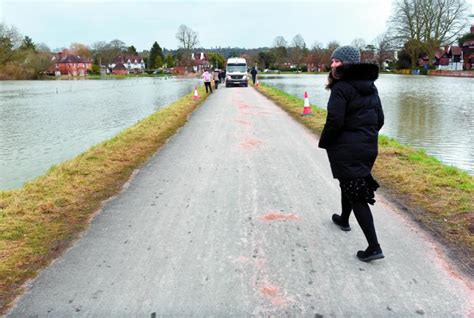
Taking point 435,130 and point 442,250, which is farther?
point 435,130

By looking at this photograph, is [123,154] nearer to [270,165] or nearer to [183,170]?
[183,170]

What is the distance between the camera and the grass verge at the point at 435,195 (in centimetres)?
440

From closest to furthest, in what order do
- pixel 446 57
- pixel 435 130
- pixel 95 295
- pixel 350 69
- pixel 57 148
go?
pixel 95 295 < pixel 350 69 < pixel 57 148 < pixel 435 130 < pixel 446 57

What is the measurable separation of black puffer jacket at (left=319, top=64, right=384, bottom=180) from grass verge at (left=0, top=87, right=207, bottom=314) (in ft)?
9.37

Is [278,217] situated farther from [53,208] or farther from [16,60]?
[16,60]

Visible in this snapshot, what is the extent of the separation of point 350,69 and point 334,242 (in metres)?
1.74

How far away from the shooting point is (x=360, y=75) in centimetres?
385

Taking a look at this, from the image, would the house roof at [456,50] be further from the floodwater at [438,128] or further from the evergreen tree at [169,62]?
the evergreen tree at [169,62]

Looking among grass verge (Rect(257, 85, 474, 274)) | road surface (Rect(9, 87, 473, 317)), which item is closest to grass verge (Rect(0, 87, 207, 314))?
road surface (Rect(9, 87, 473, 317))

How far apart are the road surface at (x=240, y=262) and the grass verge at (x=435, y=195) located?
0.70ft

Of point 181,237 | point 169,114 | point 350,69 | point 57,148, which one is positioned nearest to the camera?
point 350,69

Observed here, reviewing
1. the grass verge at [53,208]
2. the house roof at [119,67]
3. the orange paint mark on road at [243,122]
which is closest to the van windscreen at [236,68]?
the orange paint mark on road at [243,122]

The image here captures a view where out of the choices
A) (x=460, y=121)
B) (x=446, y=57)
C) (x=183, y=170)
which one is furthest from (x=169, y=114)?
(x=446, y=57)

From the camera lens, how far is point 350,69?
3826 mm
